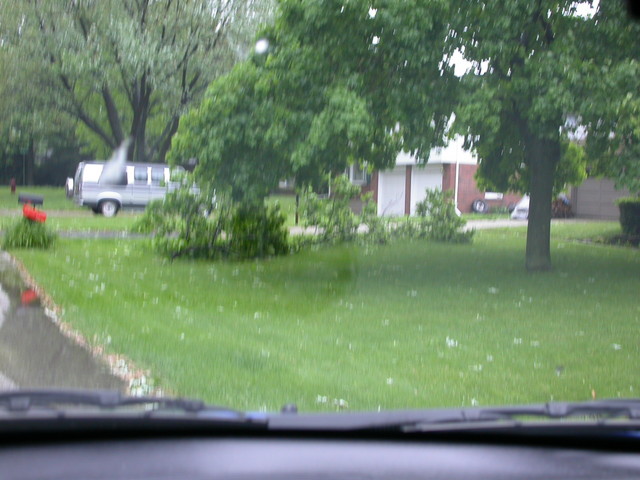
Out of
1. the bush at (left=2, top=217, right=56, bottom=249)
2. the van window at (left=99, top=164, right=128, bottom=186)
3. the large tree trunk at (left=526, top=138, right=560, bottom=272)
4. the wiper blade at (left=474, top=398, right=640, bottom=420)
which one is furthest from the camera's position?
the van window at (left=99, top=164, right=128, bottom=186)

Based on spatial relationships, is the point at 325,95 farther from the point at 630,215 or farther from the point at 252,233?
the point at 630,215

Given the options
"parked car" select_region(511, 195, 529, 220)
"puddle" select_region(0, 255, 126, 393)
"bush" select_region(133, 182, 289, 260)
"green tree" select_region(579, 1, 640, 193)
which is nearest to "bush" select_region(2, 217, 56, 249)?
"bush" select_region(133, 182, 289, 260)

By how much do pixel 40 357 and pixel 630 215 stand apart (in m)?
13.4

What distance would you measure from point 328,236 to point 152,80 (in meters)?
6.53

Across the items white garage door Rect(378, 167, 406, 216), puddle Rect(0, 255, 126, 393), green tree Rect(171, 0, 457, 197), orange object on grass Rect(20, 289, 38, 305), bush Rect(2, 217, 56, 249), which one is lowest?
puddle Rect(0, 255, 126, 393)

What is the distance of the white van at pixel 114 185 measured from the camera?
2008cm

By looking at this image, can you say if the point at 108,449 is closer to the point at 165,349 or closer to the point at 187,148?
the point at 165,349

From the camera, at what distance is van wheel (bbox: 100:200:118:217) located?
20.9m

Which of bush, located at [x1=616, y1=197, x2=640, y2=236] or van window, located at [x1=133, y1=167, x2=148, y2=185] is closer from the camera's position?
bush, located at [x1=616, y1=197, x2=640, y2=236]

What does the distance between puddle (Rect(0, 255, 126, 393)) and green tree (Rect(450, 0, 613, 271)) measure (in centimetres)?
593

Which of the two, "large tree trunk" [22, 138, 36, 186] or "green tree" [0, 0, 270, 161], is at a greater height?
"green tree" [0, 0, 270, 161]

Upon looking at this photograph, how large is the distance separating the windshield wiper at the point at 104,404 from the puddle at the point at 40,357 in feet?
9.84

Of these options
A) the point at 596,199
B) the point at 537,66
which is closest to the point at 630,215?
the point at 596,199

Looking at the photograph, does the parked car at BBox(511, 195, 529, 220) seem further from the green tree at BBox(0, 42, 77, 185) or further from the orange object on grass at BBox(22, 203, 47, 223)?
the green tree at BBox(0, 42, 77, 185)
